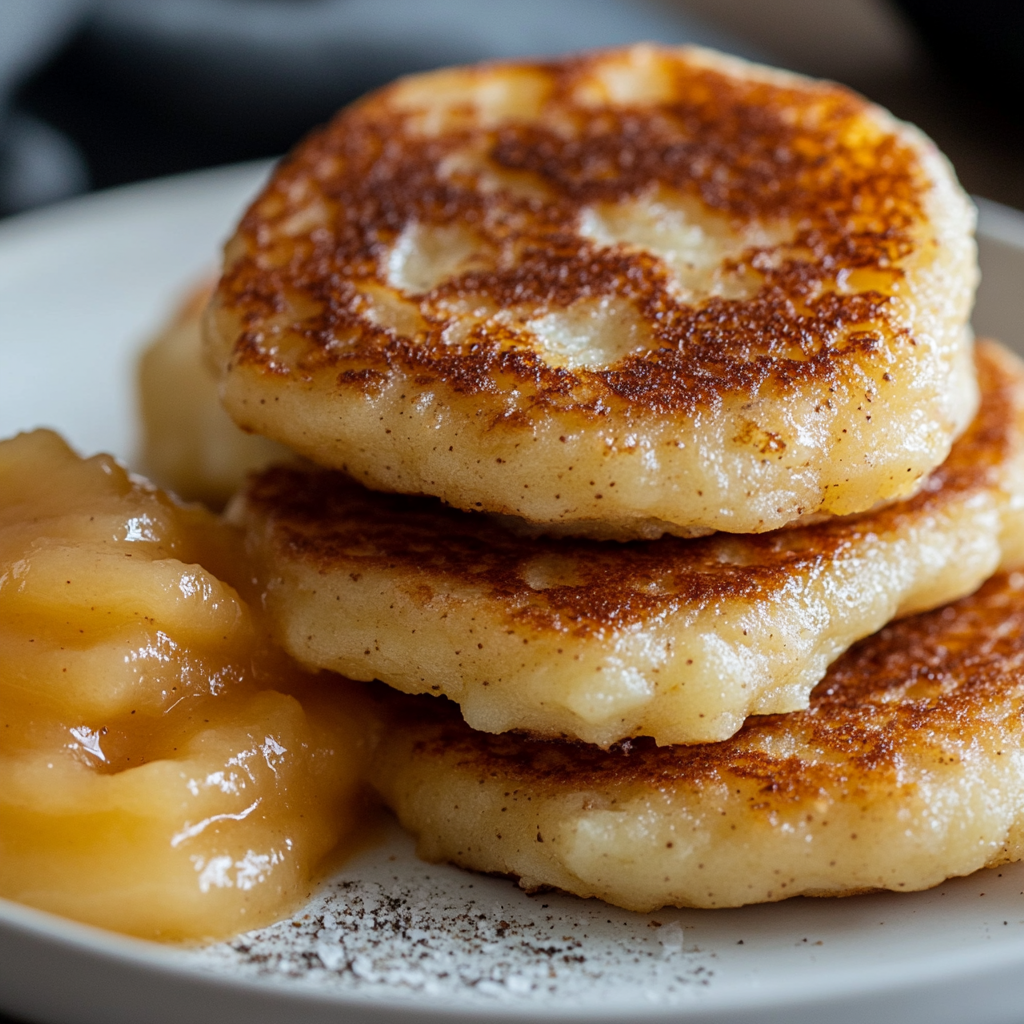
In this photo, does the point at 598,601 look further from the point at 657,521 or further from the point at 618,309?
the point at 618,309

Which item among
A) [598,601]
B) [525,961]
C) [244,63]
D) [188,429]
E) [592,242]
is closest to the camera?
Result: [525,961]

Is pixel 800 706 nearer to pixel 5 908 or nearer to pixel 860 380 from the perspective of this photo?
pixel 860 380

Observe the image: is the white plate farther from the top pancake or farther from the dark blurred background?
the dark blurred background

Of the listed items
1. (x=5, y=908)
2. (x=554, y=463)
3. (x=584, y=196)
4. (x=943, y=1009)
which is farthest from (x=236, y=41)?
(x=943, y=1009)

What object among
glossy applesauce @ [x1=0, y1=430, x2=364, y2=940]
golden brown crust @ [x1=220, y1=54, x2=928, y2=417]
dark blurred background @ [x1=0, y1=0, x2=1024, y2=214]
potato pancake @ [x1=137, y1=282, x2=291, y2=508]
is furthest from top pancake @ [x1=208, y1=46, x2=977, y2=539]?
dark blurred background @ [x1=0, y1=0, x2=1024, y2=214]

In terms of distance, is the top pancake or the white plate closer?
the white plate

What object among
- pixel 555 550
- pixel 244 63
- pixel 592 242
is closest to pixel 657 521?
pixel 555 550
